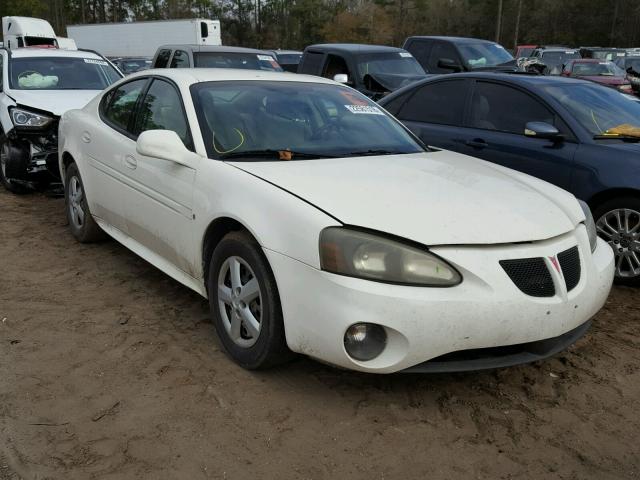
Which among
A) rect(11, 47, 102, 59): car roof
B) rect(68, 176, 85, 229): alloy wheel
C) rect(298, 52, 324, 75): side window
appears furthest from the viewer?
rect(298, 52, 324, 75): side window

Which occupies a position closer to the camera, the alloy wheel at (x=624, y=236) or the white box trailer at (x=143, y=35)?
the alloy wheel at (x=624, y=236)

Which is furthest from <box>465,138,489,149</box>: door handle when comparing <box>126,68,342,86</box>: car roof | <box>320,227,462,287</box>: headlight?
<box>320,227,462,287</box>: headlight

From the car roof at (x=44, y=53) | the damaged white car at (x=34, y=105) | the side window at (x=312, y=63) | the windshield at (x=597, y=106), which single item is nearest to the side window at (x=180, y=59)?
the car roof at (x=44, y=53)

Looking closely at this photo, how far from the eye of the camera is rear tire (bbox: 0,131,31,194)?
7.05 metres

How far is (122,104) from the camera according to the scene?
4.73m

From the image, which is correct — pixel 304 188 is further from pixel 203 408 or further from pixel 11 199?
pixel 11 199

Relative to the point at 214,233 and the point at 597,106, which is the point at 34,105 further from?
the point at 597,106

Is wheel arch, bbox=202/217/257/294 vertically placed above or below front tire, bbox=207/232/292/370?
above

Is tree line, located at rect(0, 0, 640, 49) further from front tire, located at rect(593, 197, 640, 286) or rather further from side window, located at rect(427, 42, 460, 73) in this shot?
front tire, located at rect(593, 197, 640, 286)

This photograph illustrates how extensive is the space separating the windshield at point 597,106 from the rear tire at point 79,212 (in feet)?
12.7

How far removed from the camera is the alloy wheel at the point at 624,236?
4.53 metres

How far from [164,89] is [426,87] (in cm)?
288

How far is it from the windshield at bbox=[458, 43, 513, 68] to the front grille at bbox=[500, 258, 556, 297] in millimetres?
9946

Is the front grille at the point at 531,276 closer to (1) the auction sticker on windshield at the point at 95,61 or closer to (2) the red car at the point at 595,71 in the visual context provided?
(1) the auction sticker on windshield at the point at 95,61
